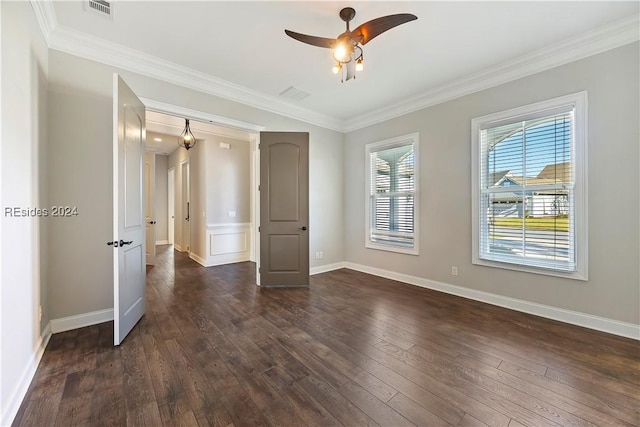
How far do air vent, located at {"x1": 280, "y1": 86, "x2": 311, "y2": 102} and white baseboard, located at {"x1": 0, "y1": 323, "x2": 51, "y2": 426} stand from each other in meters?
3.83

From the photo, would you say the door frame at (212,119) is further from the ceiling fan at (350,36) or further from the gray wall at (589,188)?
the gray wall at (589,188)

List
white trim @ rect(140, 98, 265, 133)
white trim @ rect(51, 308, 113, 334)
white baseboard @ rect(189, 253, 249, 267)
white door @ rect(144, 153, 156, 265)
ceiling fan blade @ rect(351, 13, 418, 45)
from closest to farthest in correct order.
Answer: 1. ceiling fan blade @ rect(351, 13, 418, 45)
2. white trim @ rect(51, 308, 113, 334)
3. white trim @ rect(140, 98, 265, 133)
4. white baseboard @ rect(189, 253, 249, 267)
5. white door @ rect(144, 153, 156, 265)

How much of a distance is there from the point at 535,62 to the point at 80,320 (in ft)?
18.7

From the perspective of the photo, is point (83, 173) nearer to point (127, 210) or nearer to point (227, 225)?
point (127, 210)

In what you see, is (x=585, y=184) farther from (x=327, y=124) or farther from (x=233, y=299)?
(x=233, y=299)

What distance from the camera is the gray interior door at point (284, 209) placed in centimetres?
411

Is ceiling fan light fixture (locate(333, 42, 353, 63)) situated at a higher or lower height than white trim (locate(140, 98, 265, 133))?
higher

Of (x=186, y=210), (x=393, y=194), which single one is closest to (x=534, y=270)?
(x=393, y=194)

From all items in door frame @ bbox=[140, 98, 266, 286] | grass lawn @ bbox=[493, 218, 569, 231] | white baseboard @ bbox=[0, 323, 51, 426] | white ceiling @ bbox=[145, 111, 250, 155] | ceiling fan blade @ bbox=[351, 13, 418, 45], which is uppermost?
white ceiling @ bbox=[145, 111, 250, 155]

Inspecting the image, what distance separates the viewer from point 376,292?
3.77 meters

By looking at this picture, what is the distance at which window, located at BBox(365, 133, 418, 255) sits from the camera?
4223mm

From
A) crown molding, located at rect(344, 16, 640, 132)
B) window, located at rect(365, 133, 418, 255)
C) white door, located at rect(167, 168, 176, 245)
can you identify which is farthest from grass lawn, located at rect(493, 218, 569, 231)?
white door, located at rect(167, 168, 176, 245)

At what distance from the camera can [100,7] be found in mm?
2240

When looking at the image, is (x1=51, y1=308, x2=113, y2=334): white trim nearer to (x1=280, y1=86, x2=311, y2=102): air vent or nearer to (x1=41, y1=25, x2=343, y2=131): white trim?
(x1=41, y1=25, x2=343, y2=131): white trim
